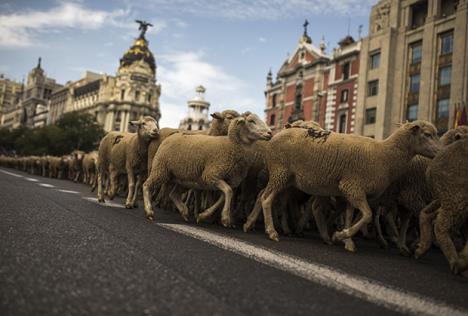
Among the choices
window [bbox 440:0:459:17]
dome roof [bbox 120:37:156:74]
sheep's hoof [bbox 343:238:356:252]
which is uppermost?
dome roof [bbox 120:37:156:74]

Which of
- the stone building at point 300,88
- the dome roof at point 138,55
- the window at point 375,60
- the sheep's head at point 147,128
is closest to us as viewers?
the sheep's head at point 147,128

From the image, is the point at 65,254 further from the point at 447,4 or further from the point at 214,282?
the point at 447,4

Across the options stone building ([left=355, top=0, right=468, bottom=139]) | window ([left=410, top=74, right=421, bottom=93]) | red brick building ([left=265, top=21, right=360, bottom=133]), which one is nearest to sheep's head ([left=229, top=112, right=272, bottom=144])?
stone building ([left=355, top=0, right=468, bottom=139])

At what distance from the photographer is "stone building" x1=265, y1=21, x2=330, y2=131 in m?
36.4

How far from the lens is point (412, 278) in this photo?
130 inches

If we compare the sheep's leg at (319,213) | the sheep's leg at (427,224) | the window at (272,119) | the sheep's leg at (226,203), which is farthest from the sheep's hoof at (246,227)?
the window at (272,119)

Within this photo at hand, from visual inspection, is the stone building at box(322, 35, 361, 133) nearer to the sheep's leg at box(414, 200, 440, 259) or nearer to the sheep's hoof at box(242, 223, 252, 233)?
the sheep's hoof at box(242, 223, 252, 233)

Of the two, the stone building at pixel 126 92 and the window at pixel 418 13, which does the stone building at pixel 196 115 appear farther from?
the window at pixel 418 13

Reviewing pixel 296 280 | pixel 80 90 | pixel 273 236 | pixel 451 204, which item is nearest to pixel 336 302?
pixel 296 280

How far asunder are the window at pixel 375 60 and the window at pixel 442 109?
5.93m

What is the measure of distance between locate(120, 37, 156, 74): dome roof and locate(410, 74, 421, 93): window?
75827mm

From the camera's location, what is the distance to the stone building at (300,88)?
119 feet

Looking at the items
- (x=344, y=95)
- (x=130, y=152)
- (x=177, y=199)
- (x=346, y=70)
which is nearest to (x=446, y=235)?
(x=177, y=199)

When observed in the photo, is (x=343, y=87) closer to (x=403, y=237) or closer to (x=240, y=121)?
(x=240, y=121)
